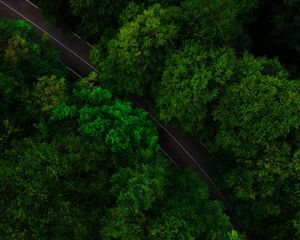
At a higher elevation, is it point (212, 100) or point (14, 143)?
point (212, 100)

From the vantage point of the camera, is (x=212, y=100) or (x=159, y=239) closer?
(x=159, y=239)

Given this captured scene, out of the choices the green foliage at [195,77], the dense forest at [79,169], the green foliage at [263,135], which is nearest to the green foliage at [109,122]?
the dense forest at [79,169]

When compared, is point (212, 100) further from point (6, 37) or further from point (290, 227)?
point (6, 37)

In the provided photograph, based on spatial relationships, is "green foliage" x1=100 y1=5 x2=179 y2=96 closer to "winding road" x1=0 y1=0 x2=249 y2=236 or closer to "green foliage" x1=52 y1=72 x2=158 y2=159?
"green foliage" x1=52 y1=72 x2=158 y2=159

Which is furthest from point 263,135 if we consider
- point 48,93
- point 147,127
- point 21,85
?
point 21,85

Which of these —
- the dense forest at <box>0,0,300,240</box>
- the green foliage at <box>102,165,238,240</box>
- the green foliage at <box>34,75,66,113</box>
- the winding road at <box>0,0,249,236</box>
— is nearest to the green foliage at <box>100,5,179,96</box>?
the dense forest at <box>0,0,300,240</box>

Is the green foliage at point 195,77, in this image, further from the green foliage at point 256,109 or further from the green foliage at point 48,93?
the green foliage at point 48,93

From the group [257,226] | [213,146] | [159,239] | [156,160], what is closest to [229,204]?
[257,226]
